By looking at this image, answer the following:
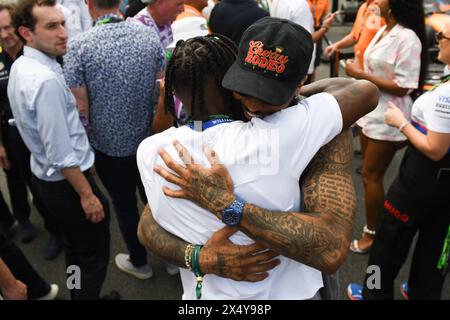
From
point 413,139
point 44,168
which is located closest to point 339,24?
point 413,139

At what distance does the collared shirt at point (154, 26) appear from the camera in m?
2.99

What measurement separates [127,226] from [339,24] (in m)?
10.9

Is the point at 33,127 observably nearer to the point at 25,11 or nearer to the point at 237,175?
the point at 25,11

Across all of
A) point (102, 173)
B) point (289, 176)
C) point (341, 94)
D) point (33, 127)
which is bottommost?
point (102, 173)

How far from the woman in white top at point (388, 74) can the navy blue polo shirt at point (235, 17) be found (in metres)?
0.95

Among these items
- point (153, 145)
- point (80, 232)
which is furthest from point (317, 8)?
point (153, 145)

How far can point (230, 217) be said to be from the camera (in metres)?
1.13

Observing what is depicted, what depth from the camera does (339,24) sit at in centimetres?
1174

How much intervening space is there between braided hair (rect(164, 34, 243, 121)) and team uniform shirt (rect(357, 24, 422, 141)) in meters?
1.97

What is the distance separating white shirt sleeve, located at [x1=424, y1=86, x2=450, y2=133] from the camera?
1.94 meters

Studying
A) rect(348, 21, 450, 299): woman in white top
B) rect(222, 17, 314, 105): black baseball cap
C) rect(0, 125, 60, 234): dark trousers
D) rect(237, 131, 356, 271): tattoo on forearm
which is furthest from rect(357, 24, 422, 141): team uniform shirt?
rect(0, 125, 60, 234): dark trousers

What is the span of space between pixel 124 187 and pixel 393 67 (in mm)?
2212

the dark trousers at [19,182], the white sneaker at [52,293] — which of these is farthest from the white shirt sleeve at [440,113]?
the white sneaker at [52,293]

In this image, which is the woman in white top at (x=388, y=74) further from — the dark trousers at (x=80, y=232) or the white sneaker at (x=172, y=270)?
the dark trousers at (x=80, y=232)
